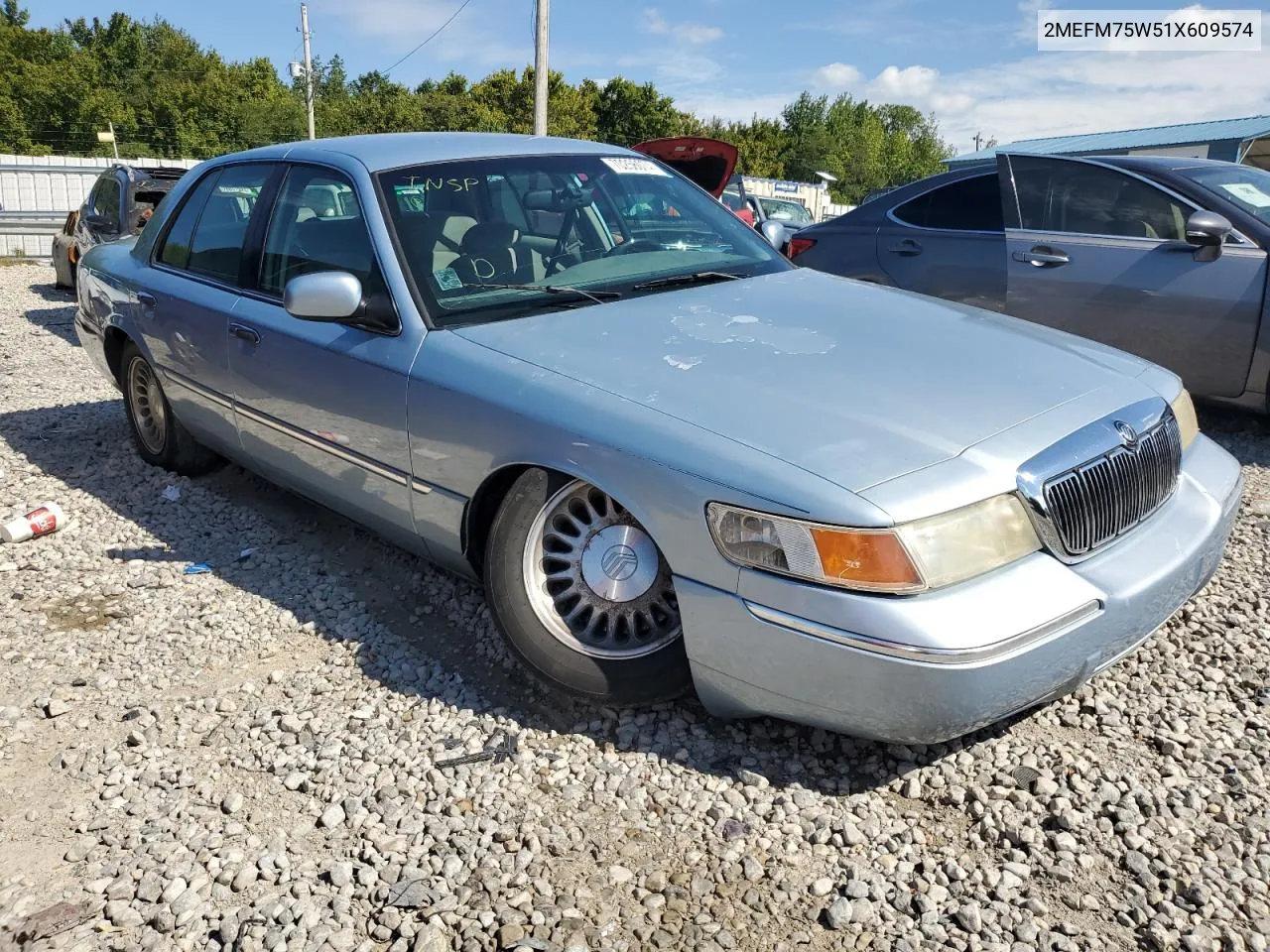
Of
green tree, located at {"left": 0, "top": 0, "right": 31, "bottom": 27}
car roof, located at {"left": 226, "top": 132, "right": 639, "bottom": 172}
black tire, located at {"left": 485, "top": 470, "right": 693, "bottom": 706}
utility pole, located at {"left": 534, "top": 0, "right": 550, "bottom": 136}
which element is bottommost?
black tire, located at {"left": 485, "top": 470, "right": 693, "bottom": 706}

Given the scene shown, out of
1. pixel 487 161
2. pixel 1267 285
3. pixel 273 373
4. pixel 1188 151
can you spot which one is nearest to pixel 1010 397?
pixel 487 161

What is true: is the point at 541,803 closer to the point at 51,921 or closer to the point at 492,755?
the point at 492,755

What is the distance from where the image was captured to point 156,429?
5.27 meters

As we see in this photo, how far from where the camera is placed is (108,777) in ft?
9.24

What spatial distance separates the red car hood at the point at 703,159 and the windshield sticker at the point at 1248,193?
331 cm

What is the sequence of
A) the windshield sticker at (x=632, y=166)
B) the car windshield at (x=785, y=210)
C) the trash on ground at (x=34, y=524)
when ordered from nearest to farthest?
the windshield sticker at (x=632, y=166) → the trash on ground at (x=34, y=524) → the car windshield at (x=785, y=210)

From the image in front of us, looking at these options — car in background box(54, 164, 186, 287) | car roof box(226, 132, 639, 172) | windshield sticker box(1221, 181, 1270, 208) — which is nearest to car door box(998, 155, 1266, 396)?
windshield sticker box(1221, 181, 1270, 208)

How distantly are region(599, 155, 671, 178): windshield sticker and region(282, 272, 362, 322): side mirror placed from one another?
134cm

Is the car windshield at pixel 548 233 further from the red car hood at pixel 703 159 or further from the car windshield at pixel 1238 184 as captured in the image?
the red car hood at pixel 703 159

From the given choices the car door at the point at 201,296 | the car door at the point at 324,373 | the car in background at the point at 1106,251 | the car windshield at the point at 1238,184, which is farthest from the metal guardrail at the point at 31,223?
the car windshield at the point at 1238,184

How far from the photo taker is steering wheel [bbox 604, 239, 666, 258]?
147 inches

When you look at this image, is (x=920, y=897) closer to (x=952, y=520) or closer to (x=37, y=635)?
(x=952, y=520)

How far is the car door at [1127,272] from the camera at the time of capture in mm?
5305

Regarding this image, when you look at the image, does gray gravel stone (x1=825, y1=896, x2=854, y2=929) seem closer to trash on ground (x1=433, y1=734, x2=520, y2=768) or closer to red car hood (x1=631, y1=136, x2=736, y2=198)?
trash on ground (x1=433, y1=734, x2=520, y2=768)
